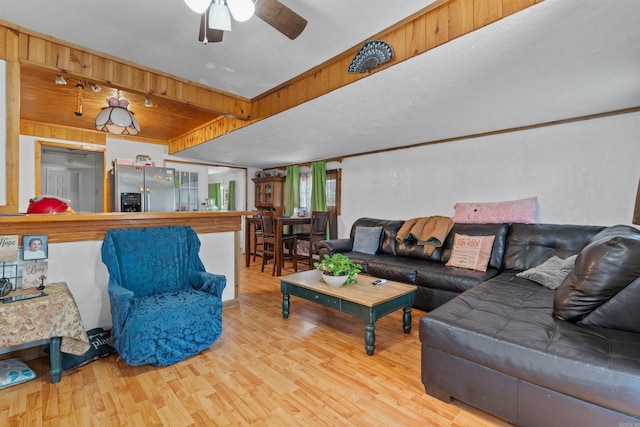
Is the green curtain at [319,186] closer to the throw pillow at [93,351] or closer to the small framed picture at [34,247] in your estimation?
the throw pillow at [93,351]

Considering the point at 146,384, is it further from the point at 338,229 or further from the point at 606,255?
the point at 338,229

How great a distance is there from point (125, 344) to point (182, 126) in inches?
143

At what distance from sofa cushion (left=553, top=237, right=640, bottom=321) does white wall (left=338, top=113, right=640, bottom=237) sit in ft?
6.67

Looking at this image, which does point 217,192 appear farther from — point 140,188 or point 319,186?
point 319,186

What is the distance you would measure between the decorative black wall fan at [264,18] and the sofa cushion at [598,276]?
6.31ft

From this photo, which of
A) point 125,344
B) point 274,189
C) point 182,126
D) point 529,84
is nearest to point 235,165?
point 274,189

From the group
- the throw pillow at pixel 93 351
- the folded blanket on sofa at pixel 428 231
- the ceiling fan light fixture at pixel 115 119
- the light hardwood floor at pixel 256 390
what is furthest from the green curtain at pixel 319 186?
the throw pillow at pixel 93 351

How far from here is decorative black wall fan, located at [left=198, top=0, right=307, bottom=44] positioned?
1375mm

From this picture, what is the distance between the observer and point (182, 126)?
14.8 ft

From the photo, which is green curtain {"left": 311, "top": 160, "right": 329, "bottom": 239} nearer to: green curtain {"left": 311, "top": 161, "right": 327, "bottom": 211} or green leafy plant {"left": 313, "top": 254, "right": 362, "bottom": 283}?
green curtain {"left": 311, "top": 161, "right": 327, "bottom": 211}

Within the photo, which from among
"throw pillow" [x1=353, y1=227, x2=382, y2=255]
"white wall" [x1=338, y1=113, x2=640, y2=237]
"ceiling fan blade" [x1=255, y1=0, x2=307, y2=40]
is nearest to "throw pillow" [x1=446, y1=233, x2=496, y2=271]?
"white wall" [x1=338, y1=113, x2=640, y2=237]

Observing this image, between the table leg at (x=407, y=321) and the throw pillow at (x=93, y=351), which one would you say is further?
the table leg at (x=407, y=321)

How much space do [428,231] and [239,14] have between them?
3136 mm

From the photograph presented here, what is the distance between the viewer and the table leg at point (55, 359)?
68.2 inches
